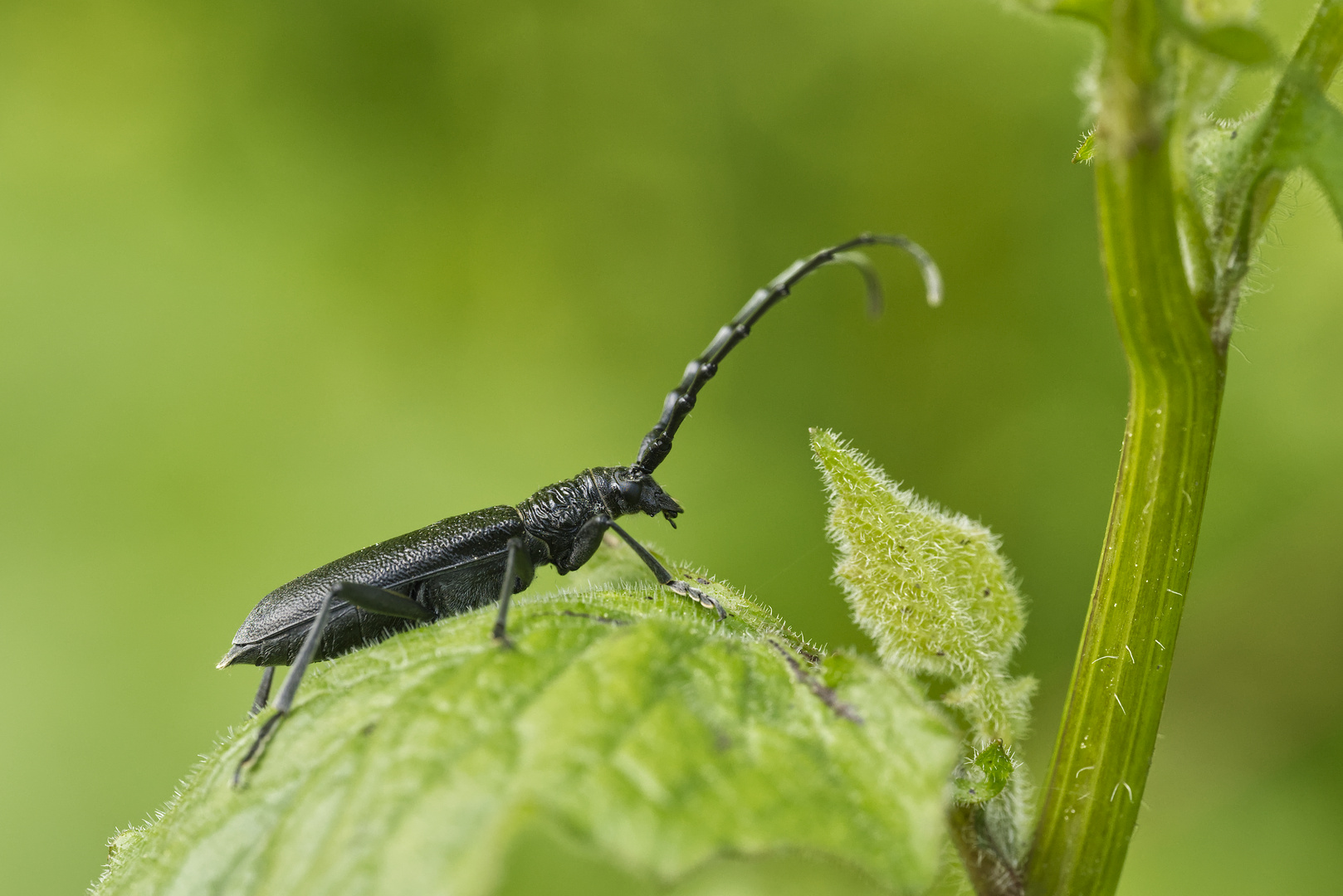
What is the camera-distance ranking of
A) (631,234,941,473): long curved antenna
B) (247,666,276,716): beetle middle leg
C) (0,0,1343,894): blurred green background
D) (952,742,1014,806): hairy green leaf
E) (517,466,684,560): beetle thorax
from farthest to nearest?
(0,0,1343,894): blurred green background
(517,466,684,560): beetle thorax
(247,666,276,716): beetle middle leg
(631,234,941,473): long curved antenna
(952,742,1014,806): hairy green leaf

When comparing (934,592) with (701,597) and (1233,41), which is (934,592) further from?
(1233,41)

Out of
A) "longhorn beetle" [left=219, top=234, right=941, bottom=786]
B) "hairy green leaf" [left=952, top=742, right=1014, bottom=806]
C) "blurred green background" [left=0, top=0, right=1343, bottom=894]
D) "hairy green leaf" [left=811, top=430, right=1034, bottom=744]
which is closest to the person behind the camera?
"hairy green leaf" [left=952, top=742, right=1014, bottom=806]

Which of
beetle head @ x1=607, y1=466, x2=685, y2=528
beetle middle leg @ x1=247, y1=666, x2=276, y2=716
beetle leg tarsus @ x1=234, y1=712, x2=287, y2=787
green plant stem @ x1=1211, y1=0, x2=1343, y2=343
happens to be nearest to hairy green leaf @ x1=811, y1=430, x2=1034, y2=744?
green plant stem @ x1=1211, y1=0, x2=1343, y2=343

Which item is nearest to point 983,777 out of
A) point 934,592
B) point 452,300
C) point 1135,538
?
point 934,592

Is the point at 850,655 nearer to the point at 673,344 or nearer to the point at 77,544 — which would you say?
the point at 673,344

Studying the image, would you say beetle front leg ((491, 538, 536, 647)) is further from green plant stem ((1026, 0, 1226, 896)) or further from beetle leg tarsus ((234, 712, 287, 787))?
green plant stem ((1026, 0, 1226, 896))
